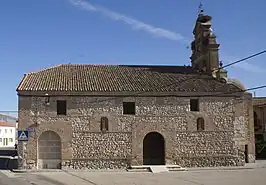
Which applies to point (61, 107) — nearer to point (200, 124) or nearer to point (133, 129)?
point (133, 129)

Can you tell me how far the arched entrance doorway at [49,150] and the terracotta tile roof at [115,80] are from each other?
11.4 ft

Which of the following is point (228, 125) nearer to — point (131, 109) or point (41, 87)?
point (131, 109)

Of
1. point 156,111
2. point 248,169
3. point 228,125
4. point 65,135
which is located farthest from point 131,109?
point 248,169

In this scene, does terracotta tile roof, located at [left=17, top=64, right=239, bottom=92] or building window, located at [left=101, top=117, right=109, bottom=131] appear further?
terracotta tile roof, located at [left=17, top=64, right=239, bottom=92]

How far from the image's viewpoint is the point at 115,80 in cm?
3147

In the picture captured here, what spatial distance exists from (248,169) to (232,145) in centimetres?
244

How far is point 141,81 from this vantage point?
3166 cm

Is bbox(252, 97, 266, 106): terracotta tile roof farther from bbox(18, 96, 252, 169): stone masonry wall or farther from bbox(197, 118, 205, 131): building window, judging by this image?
bbox(197, 118, 205, 131): building window

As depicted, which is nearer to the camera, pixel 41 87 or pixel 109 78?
pixel 41 87

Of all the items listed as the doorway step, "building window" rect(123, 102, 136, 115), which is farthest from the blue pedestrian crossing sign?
the doorway step

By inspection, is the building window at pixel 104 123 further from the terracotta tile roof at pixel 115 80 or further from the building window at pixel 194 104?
the building window at pixel 194 104

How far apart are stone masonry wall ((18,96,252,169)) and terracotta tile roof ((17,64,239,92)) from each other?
0.84 metres

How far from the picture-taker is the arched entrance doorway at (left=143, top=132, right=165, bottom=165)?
31328mm

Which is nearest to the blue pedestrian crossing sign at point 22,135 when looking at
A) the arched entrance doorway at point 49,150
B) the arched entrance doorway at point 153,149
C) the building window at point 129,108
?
the arched entrance doorway at point 49,150
